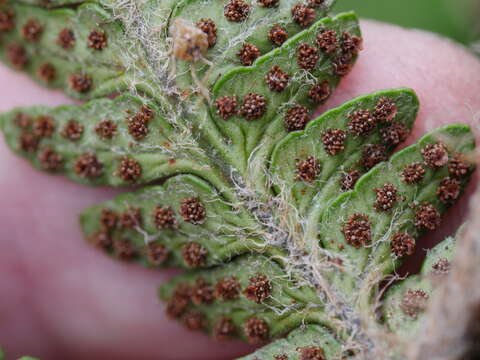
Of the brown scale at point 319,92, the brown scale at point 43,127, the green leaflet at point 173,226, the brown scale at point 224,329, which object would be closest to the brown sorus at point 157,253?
the green leaflet at point 173,226

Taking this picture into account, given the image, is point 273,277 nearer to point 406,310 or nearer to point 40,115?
point 406,310

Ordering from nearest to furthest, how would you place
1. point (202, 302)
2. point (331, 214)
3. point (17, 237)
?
point (331, 214) → point (202, 302) → point (17, 237)

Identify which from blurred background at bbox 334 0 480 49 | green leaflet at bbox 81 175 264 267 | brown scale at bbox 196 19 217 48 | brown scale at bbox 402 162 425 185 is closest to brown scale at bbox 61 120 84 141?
green leaflet at bbox 81 175 264 267

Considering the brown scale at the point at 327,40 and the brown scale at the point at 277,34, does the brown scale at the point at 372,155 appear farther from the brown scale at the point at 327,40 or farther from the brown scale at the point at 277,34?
the brown scale at the point at 277,34

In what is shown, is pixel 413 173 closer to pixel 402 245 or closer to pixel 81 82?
pixel 402 245

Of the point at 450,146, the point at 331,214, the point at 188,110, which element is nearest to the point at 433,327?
the point at 331,214
